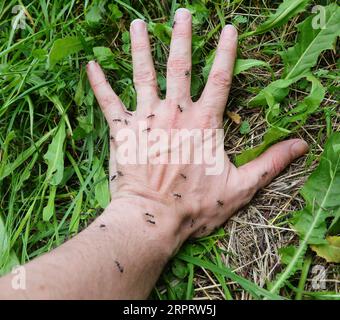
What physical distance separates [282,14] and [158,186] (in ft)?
3.65

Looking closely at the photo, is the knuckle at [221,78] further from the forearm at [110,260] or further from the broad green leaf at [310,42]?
the forearm at [110,260]

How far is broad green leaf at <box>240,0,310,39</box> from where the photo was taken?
8.36ft

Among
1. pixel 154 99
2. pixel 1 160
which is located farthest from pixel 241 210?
pixel 1 160

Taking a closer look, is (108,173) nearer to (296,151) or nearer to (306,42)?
(296,151)

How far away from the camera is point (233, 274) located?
237 cm

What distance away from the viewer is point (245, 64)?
263cm

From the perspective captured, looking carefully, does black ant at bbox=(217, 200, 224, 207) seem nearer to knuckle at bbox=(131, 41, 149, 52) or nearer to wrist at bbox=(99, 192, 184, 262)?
wrist at bbox=(99, 192, 184, 262)

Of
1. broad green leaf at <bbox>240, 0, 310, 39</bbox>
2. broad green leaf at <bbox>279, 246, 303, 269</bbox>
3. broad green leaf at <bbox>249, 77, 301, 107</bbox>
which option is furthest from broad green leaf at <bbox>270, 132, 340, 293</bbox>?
broad green leaf at <bbox>240, 0, 310, 39</bbox>

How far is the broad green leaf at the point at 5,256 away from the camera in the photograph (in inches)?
104

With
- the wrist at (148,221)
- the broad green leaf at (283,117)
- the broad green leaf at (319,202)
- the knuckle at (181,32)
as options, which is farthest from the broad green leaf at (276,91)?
the wrist at (148,221)

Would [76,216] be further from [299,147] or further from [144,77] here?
[299,147]

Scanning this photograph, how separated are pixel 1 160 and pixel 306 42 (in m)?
1.81

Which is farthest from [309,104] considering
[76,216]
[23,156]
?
[23,156]

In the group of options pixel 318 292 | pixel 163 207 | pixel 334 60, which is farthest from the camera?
pixel 334 60
